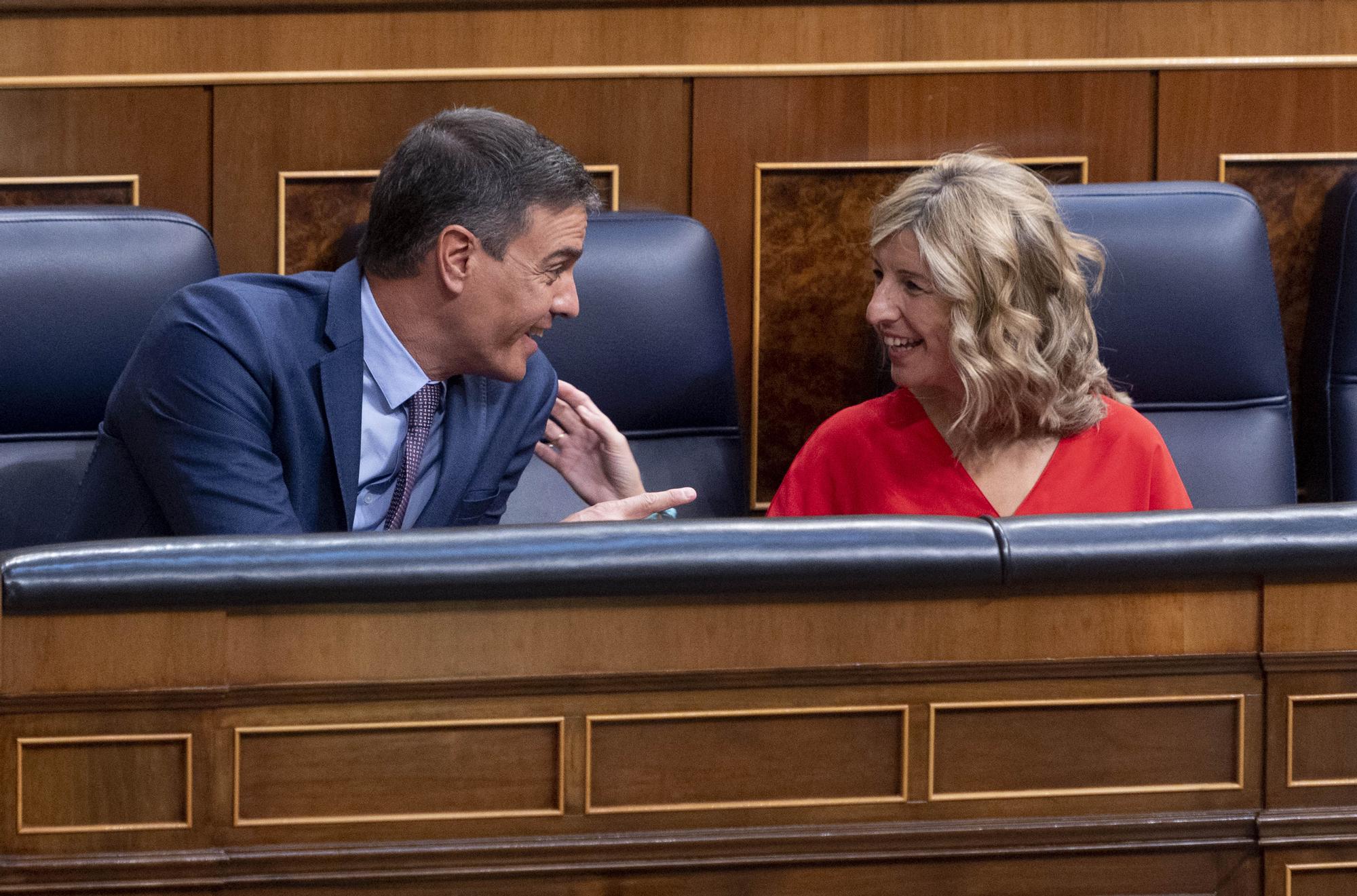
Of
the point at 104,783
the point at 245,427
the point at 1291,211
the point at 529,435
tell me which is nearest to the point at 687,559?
the point at 104,783

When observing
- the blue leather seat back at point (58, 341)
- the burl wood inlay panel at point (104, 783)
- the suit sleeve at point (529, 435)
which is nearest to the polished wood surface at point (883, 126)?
the suit sleeve at point (529, 435)

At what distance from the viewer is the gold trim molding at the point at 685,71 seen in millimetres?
1703

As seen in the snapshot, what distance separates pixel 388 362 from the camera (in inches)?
51.0

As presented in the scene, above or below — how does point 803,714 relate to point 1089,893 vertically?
above

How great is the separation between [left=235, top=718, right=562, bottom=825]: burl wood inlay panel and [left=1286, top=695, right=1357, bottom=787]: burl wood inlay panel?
439mm

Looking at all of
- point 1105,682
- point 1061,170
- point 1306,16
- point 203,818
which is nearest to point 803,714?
point 1105,682

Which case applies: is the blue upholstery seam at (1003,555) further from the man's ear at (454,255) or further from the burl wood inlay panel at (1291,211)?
the burl wood inlay panel at (1291,211)

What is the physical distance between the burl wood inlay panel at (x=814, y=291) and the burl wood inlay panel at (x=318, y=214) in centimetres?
49


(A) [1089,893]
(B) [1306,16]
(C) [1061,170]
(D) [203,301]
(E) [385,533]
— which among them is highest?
(B) [1306,16]

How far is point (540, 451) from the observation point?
4.64 ft

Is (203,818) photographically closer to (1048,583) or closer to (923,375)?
(1048,583)

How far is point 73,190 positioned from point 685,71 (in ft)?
2.45

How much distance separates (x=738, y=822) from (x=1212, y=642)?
30 cm

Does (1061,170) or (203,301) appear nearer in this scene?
(203,301)
